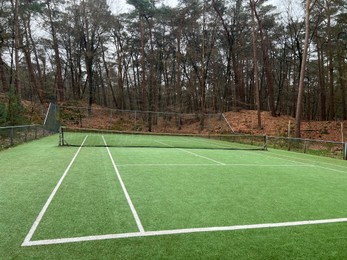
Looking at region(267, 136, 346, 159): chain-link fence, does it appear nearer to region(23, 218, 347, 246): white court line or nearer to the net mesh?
the net mesh

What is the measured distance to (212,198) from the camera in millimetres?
5113

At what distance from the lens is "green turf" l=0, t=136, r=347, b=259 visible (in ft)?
10.00

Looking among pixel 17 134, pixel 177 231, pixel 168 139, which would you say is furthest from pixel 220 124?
pixel 177 231

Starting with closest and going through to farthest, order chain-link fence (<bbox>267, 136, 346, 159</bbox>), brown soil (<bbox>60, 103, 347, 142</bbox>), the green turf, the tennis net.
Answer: the green turf < chain-link fence (<bbox>267, 136, 346, 159</bbox>) < the tennis net < brown soil (<bbox>60, 103, 347, 142</bbox>)

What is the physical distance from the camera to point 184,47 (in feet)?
101

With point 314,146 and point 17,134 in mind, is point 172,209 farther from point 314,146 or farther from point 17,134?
point 314,146

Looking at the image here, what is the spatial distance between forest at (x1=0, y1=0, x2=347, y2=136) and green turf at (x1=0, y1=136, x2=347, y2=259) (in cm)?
1733

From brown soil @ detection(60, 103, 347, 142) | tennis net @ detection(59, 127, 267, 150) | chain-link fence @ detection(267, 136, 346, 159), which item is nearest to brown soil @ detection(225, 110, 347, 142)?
brown soil @ detection(60, 103, 347, 142)

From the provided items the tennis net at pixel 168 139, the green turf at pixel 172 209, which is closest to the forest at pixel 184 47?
the tennis net at pixel 168 139

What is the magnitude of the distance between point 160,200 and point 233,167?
443 centimetres

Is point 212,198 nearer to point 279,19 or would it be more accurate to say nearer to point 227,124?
point 227,124

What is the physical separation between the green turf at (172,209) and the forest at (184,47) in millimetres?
17326

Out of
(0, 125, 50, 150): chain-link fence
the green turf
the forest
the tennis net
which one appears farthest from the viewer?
the forest

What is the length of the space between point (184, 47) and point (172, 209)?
28.6 metres
